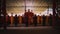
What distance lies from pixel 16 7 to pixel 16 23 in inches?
186

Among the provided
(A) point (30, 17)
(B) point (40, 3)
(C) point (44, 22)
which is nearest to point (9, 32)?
(A) point (30, 17)

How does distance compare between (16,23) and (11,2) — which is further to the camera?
(11,2)

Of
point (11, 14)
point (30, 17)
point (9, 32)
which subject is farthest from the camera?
point (11, 14)

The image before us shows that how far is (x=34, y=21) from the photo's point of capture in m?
22.8

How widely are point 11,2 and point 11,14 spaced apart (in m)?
1.78

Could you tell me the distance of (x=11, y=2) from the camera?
2723 centimetres

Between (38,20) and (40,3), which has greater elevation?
(40,3)

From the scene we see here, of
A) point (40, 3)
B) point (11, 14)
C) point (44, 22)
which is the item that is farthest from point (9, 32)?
point (40, 3)

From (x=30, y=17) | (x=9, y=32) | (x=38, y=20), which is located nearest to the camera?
(x=9, y=32)

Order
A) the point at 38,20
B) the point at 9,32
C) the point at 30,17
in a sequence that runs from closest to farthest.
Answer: the point at 9,32
the point at 30,17
the point at 38,20

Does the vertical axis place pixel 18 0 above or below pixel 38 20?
above

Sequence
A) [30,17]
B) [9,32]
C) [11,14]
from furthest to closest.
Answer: [11,14]
[30,17]
[9,32]

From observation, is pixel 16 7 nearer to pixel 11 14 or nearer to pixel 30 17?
pixel 11 14

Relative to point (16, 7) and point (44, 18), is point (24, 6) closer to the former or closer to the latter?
point (16, 7)
